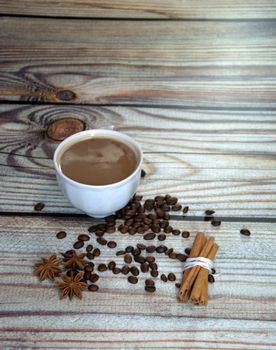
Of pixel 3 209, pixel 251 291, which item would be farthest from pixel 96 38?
pixel 251 291

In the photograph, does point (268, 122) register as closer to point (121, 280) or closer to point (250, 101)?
point (250, 101)

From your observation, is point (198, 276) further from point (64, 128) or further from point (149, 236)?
point (64, 128)

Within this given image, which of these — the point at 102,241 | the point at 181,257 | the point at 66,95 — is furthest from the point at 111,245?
the point at 66,95

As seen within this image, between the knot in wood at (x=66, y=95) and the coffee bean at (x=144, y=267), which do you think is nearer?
the coffee bean at (x=144, y=267)

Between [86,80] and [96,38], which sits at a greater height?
[96,38]

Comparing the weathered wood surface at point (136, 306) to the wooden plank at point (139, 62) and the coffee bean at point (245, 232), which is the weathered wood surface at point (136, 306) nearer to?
the coffee bean at point (245, 232)

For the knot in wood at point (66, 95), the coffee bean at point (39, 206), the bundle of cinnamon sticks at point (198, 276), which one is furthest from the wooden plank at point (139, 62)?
the bundle of cinnamon sticks at point (198, 276)
